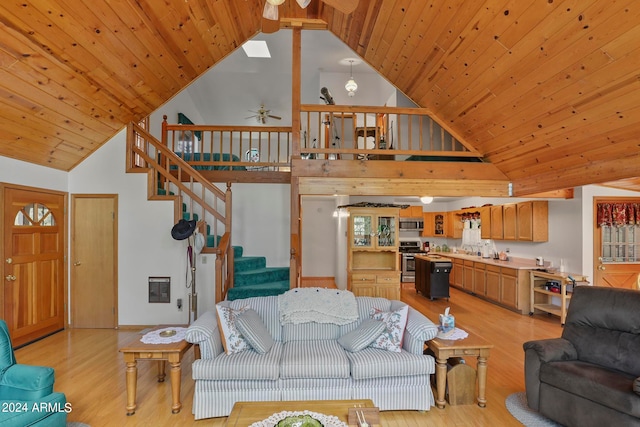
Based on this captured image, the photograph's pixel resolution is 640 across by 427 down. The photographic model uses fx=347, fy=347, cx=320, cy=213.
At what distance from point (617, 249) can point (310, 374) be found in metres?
5.51

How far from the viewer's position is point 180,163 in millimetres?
5094

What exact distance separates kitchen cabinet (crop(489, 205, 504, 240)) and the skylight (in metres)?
5.87

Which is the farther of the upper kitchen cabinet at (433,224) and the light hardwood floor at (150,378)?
the upper kitchen cabinet at (433,224)

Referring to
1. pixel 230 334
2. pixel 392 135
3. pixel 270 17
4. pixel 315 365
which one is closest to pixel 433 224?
pixel 392 135

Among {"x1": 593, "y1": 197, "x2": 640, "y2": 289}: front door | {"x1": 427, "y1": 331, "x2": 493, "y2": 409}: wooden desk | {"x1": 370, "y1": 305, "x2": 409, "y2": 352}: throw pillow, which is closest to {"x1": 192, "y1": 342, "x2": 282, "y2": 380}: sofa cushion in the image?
{"x1": 370, "y1": 305, "x2": 409, "y2": 352}: throw pillow

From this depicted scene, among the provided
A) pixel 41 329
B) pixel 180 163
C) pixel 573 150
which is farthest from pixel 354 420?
pixel 41 329

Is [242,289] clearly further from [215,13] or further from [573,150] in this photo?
[573,150]

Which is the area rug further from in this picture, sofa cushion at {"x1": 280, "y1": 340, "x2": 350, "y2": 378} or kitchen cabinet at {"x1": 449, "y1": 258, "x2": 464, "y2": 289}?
kitchen cabinet at {"x1": 449, "y1": 258, "x2": 464, "y2": 289}

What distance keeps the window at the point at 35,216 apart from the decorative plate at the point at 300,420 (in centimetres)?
428

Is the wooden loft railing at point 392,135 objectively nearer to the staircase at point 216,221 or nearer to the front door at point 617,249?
the staircase at point 216,221

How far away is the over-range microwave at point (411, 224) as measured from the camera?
9.33 m

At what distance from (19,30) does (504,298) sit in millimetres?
7415

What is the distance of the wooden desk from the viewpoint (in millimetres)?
2883

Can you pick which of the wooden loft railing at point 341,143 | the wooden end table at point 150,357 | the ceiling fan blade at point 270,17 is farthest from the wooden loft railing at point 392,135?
the wooden end table at point 150,357
